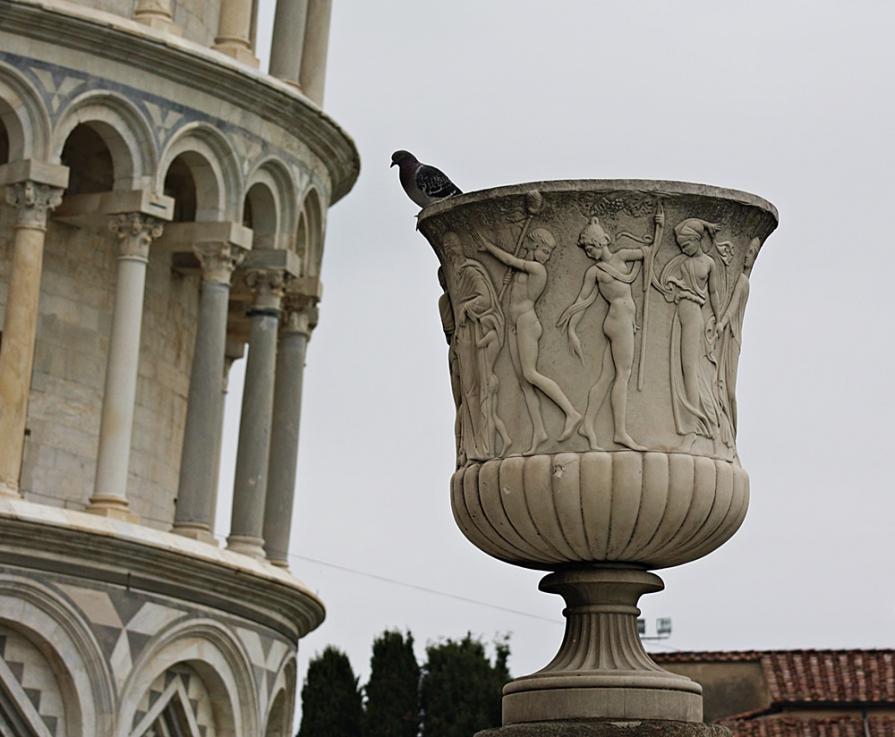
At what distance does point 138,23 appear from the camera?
22125 millimetres

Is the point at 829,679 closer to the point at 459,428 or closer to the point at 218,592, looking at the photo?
the point at 218,592

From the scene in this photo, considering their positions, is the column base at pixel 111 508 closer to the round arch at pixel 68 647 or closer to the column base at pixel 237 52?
the round arch at pixel 68 647

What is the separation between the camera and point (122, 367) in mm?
21656

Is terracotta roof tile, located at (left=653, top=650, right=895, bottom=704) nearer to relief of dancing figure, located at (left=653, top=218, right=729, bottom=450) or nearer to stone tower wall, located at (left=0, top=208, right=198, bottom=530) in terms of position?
stone tower wall, located at (left=0, top=208, right=198, bottom=530)

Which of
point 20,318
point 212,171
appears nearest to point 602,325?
point 20,318

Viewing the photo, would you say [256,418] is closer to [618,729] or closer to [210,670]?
[210,670]

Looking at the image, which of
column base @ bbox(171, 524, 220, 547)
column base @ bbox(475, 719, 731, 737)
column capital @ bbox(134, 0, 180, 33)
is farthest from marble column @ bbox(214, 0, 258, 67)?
column base @ bbox(475, 719, 731, 737)

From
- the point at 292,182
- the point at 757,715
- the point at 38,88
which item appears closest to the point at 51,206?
the point at 38,88

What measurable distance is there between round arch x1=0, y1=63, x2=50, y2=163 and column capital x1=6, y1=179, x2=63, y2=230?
26 cm

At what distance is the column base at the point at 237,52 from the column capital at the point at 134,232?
7.28 feet

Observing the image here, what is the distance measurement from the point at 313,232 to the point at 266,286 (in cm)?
124

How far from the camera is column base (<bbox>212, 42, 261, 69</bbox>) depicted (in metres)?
23.4

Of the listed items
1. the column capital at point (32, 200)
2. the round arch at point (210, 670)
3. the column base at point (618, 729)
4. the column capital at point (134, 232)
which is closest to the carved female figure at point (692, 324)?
the column base at point (618, 729)

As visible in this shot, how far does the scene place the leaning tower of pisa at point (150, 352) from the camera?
20672 mm
